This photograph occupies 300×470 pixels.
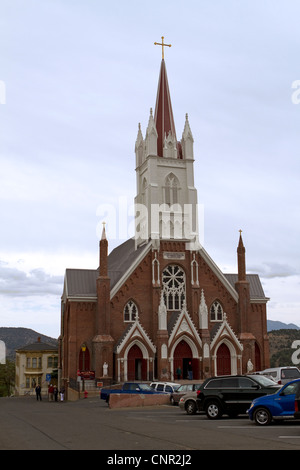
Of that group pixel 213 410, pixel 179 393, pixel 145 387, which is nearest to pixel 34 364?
pixel 145 387

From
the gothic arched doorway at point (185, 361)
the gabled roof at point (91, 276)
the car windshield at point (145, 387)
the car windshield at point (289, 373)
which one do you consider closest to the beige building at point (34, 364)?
the gabled roof at point (91, 276)

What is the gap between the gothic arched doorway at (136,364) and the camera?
4909 cm

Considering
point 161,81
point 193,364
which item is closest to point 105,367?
point 193,364

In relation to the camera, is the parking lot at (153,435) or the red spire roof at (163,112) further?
the red spire roof at (163,112)

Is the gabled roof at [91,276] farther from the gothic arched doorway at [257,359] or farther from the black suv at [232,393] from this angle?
the black suv at [232,393]

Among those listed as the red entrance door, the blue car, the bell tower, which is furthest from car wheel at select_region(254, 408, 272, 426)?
the bell tower

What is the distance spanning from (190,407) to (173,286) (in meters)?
27.8

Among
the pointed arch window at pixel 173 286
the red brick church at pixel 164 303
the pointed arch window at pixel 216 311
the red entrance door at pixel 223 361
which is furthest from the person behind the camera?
the pointed arch window at pixel 216 311

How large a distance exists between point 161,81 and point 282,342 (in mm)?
62900

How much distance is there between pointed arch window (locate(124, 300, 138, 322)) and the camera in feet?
167

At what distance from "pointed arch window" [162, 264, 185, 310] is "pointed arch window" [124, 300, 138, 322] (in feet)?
10.2

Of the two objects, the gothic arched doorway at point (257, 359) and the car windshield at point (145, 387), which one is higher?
the gothic arched doorway at point (257, 359)

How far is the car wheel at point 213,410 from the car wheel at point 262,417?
3.31m

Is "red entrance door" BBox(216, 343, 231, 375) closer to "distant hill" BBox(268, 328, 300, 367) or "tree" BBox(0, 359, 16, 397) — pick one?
"distant hill" BBox(268, 328, 300, 367)
